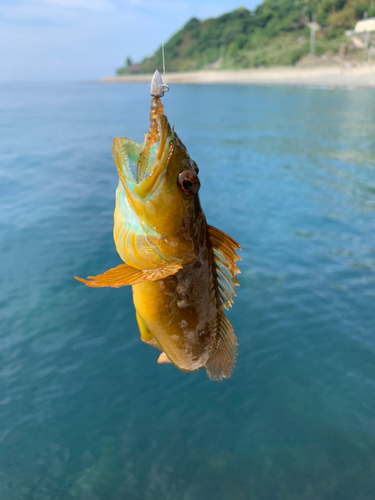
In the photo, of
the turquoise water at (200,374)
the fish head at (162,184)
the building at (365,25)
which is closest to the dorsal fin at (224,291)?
the fish head at (162,184)

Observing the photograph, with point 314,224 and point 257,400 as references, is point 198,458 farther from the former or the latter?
point 314,224

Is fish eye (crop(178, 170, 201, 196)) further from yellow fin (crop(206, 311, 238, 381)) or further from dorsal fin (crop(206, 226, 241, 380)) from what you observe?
yellow fin (crop(206, 311, 238, 381))

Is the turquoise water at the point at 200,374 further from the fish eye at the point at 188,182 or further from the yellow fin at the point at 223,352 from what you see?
the fish eye at the point at 188,182

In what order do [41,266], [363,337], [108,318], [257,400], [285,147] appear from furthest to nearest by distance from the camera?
1. [285,147]
2. [41,266]
3. [108,318]
4. [363,337]
5. [257,400]

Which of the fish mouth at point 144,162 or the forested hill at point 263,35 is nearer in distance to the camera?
the fish mouth at point 144,162

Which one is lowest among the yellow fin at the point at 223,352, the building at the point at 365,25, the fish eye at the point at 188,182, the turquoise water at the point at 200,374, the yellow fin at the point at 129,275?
the turquoise water at the point at 200,374

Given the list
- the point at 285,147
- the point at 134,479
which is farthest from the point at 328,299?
the point at 285,147
